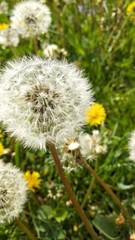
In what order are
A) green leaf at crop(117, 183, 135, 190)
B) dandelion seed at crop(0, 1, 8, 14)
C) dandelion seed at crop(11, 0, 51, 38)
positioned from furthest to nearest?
1. dandelion seed at crop(0, 1, 8, 14)
2. dandelion seed at crop(11, 0, 51, 38)
3. green leaf at crop(117, 183, 135, 190)

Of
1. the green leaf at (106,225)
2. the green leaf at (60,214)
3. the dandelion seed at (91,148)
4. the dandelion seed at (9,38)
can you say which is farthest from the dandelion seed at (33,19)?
the green leaf at (106,225)

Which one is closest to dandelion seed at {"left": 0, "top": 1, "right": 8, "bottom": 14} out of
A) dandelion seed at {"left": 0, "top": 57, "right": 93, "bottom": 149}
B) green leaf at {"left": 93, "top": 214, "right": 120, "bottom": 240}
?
green leaf at {"left": 93, "top": 214, "right": 120, "bottom": 240}

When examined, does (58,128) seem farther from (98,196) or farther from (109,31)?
(109,31)

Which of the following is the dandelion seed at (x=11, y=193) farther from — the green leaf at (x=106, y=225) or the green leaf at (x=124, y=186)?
the green leaf at (x=124, y=186)

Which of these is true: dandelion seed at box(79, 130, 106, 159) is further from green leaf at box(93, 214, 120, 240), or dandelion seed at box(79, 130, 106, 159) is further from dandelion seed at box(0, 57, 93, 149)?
dandelion seed at box(0, 57, 93, 149)

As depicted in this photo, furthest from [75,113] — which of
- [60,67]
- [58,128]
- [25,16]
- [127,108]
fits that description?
[25,16]

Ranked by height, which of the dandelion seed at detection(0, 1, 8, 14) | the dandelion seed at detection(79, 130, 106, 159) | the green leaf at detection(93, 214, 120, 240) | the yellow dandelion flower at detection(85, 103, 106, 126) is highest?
the dandelion seed at detection(0, 1, 8, 14)
